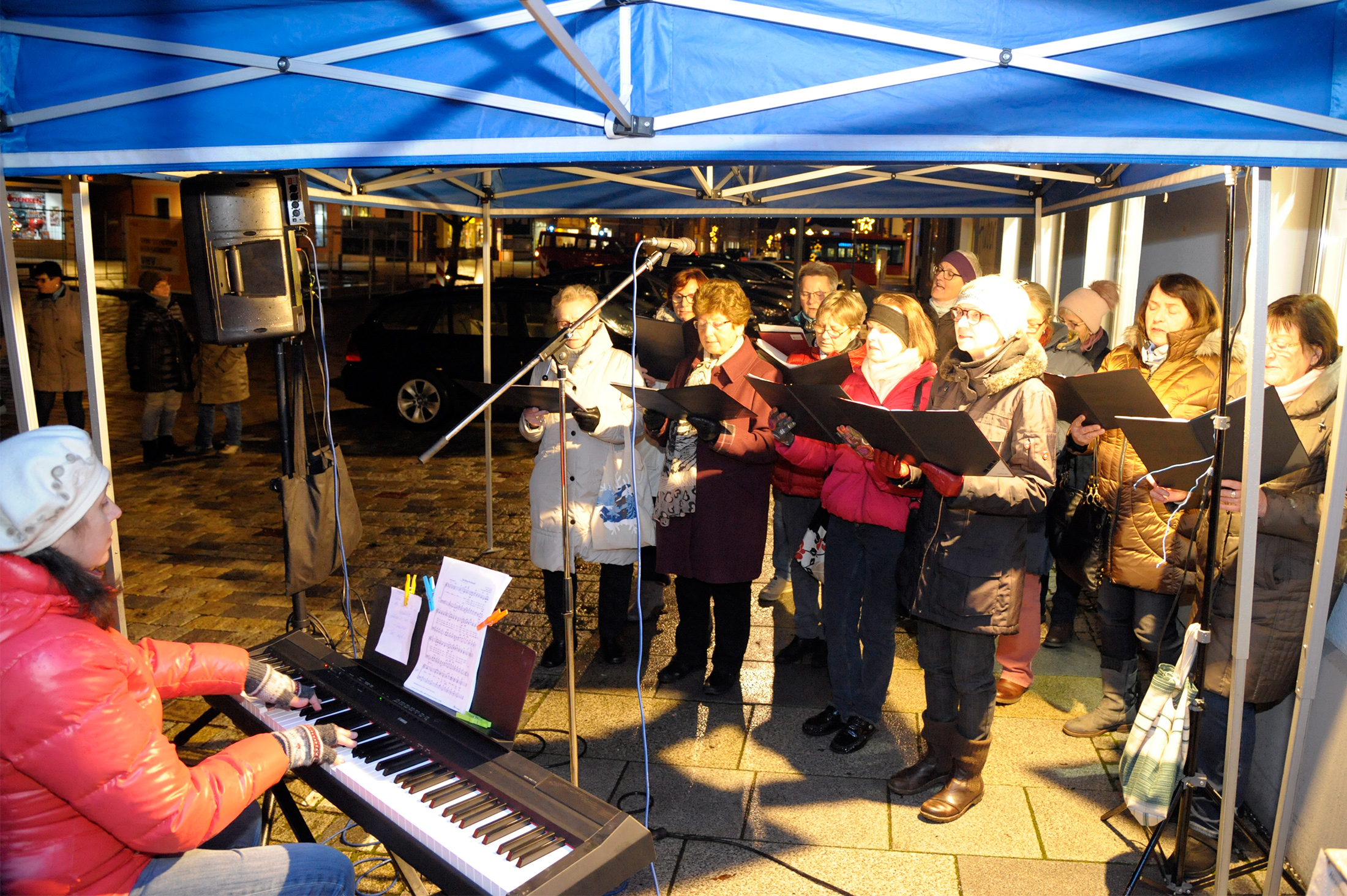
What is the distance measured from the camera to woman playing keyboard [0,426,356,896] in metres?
1.92

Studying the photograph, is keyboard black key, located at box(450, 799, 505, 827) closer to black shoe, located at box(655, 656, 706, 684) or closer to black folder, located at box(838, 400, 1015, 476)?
black folder, located at box(838, 400, 1015, 476)

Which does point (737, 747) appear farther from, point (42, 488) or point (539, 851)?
point (42, 488)

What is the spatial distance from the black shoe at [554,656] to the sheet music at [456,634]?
2.12m

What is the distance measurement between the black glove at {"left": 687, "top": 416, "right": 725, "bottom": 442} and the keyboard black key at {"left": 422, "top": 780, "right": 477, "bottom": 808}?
5.76ft

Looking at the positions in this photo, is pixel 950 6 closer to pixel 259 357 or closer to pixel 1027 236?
pixel 1027 236

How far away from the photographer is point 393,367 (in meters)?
10.5

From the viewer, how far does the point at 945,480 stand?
10.2 ft

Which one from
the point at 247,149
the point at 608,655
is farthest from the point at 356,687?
the point at 608,655

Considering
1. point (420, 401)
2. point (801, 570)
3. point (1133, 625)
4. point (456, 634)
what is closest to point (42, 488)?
point (456, 634)

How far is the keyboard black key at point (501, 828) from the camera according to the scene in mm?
2156

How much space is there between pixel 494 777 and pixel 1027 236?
30.9 ft

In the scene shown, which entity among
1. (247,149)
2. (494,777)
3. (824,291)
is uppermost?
(247,149)

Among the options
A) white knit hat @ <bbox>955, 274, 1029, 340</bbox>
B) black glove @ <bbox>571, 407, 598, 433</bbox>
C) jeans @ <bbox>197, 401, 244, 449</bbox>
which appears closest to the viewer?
white knit hat @ <bbox>955, 274, 1029, 340</bbox>

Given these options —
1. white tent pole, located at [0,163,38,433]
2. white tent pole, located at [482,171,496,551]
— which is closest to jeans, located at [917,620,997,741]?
white tent pole, located at [0,163,38,433]
